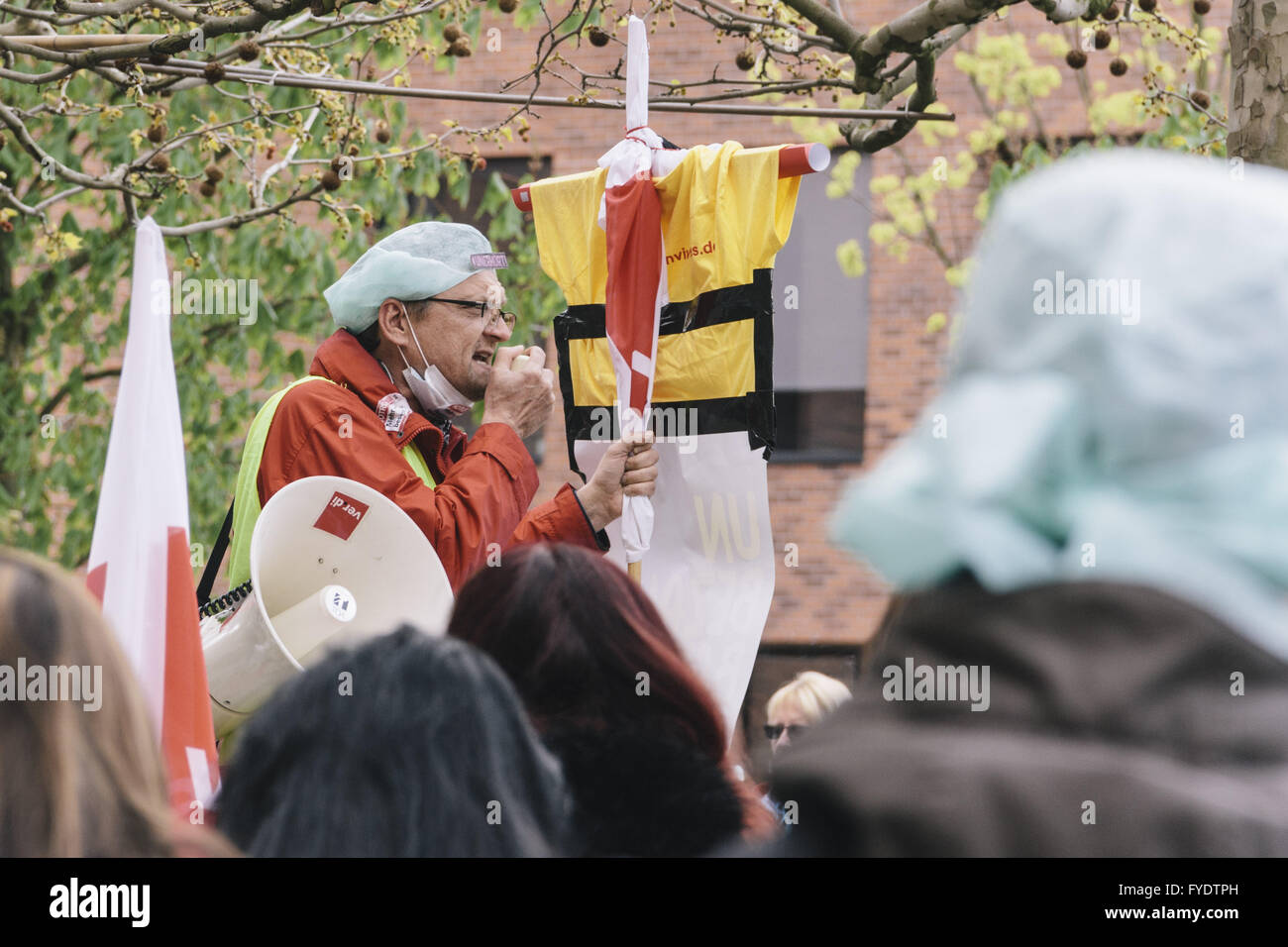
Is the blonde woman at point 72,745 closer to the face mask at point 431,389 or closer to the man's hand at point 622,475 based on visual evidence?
the man's hand at point 622,475

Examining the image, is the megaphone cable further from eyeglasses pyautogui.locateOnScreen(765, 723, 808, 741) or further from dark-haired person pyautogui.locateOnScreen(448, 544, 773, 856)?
eyeglasses pyautogui.locateOnScreen(765, 723, 808, 741)

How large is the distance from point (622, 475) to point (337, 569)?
27.5 inches

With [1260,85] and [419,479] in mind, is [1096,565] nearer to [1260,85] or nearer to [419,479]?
[419,479]

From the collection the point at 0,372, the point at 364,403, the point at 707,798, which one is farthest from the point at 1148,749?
the point at 0,372

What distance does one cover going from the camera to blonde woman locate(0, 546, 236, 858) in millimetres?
1557

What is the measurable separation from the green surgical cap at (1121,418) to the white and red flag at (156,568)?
1.61 metres

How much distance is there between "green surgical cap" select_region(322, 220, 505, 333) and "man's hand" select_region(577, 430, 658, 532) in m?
0.77

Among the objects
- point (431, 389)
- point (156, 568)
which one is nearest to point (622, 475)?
point (431, 389)

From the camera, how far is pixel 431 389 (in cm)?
397

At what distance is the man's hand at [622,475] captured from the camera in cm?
355

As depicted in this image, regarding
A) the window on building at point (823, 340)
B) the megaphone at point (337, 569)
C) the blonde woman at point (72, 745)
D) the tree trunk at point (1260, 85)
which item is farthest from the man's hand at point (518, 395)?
the window on building at point (823, 340)

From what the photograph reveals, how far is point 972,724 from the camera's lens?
1.07 metres

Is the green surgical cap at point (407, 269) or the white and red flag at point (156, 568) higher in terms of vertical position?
the green surgical cap at point (407, 269)

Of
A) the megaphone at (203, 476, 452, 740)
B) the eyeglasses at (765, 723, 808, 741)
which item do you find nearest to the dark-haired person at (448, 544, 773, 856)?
the megaphone at (203, 476, 452, 740)
